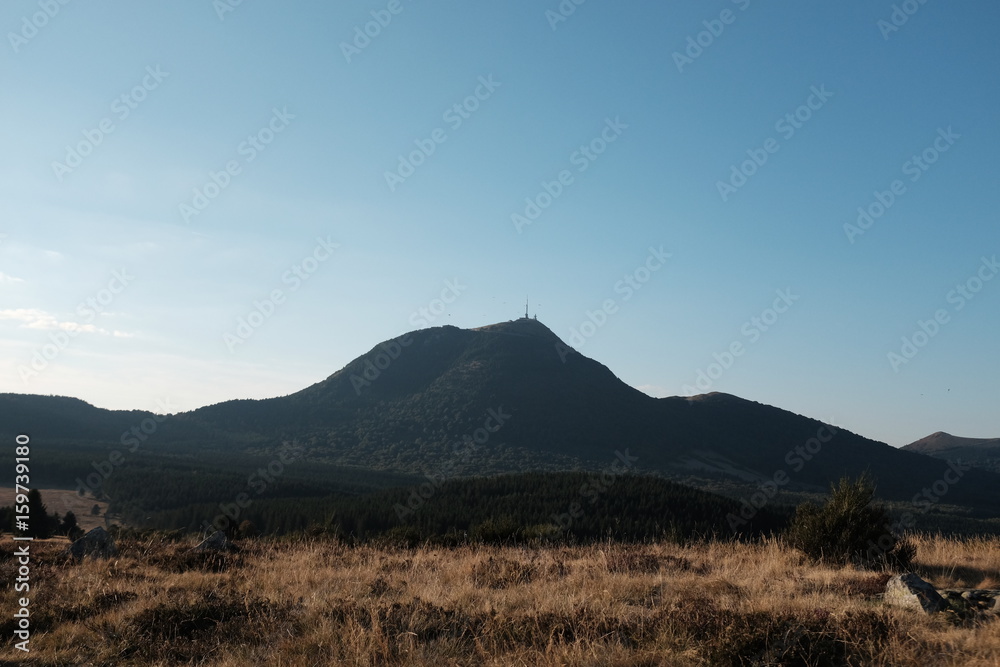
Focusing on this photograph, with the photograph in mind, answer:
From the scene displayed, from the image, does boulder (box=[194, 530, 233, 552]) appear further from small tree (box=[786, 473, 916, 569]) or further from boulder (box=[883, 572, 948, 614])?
boulder (box=[883, 572, 948, 614])

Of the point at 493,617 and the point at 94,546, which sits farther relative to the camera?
the point at 94,546

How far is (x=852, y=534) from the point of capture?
37.7 ft

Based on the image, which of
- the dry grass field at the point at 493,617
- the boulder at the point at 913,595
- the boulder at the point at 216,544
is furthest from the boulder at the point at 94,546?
the boulder at the point at 913,595

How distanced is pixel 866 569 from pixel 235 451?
204 metres

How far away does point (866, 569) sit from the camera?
1014 centimetres

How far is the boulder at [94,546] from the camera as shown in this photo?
12.6m

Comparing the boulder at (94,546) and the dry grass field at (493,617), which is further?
the boulder at (94,546)

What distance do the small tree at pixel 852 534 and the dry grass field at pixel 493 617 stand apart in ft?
2.32

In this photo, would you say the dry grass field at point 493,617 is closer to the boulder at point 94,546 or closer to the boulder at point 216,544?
the boulder at point 94,546

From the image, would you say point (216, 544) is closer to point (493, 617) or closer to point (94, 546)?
point (94, 546)

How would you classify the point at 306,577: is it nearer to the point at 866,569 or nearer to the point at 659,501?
the point at 866,569

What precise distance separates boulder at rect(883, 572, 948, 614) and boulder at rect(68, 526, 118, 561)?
1390 cm

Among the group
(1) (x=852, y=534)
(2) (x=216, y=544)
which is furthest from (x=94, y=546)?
(1) (x=852, y=534)

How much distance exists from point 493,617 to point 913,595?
16.4ft
